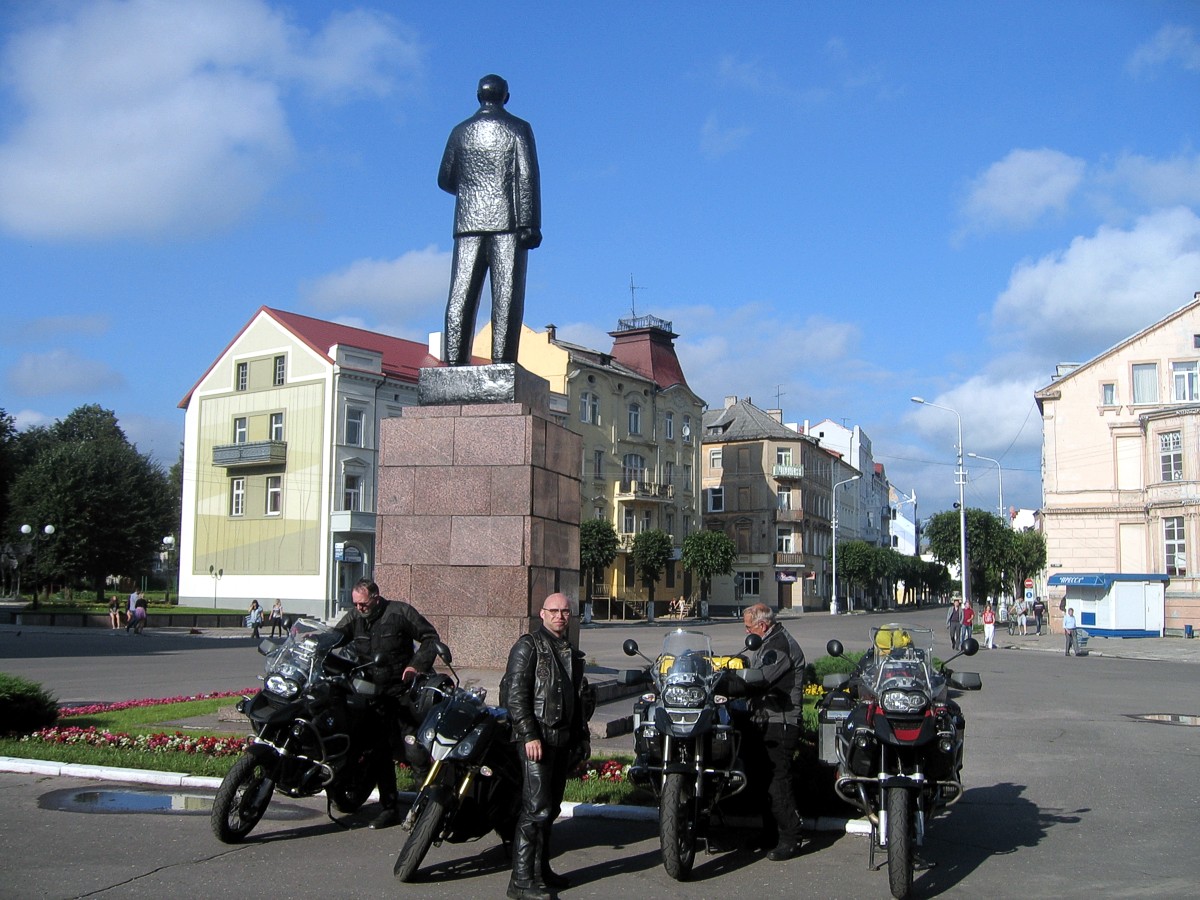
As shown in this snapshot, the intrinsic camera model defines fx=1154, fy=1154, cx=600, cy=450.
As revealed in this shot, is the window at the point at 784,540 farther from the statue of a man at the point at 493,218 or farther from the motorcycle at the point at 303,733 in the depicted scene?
the motorcycle at the point at 303,733

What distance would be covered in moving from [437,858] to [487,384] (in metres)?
6.82

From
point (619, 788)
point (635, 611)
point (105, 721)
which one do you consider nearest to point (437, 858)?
point (619, 788)

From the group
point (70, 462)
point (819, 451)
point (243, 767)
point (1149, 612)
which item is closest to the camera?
point (243, 767)

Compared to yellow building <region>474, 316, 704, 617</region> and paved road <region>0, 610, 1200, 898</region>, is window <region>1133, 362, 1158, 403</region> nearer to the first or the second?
yellow building <region>474, 316, 704, 617</region>

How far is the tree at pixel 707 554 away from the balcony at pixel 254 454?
24.8 metres

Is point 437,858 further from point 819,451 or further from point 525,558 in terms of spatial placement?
point 819,451

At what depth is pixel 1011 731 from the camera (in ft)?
43.7

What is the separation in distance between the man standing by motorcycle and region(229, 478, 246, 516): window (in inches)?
1779

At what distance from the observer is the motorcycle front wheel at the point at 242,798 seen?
6.45m

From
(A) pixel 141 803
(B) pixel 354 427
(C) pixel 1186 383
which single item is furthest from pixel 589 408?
(A) pixel 141 803

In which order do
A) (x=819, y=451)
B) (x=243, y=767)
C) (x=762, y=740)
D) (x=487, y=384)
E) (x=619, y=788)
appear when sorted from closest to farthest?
1. (x=243, y=767)
2. (x=762, y=740)
3. (x=619, y=788)
4. (x=487, y=384)
5. (x=819, y=451)

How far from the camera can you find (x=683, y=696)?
20.8ft

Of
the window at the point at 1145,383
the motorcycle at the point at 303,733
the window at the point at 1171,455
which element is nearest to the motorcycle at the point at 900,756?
the motorcycle at the point at 303,733

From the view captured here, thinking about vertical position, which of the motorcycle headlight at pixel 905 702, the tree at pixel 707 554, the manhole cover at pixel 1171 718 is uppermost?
the tree at pixel 707 554
